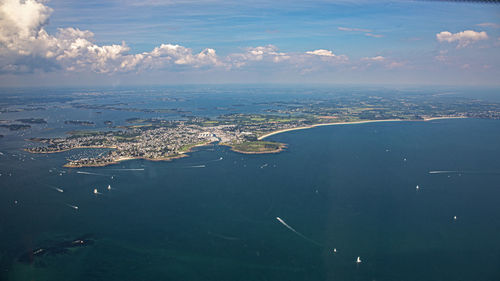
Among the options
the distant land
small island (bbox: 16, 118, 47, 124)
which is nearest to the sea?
the distant land

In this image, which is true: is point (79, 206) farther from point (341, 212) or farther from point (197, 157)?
point (341, 212)

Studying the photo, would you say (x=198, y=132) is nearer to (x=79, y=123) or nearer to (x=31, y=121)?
(x=79, y=123)

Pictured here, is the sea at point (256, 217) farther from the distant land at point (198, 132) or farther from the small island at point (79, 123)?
the small island at point (79, 123)

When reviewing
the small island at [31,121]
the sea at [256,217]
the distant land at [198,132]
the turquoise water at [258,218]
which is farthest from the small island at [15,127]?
the turquoise water at [258,218]

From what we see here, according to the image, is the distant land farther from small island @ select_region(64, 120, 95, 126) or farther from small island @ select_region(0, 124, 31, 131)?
small island @ select_region(0, 124, 31, 131)

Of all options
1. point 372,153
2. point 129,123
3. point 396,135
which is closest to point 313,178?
point 372,153

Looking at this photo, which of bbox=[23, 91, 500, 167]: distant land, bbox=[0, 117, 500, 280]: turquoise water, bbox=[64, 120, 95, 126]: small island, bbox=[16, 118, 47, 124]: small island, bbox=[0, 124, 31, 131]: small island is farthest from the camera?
bbox=[64, 120, 95, 126]: small island
